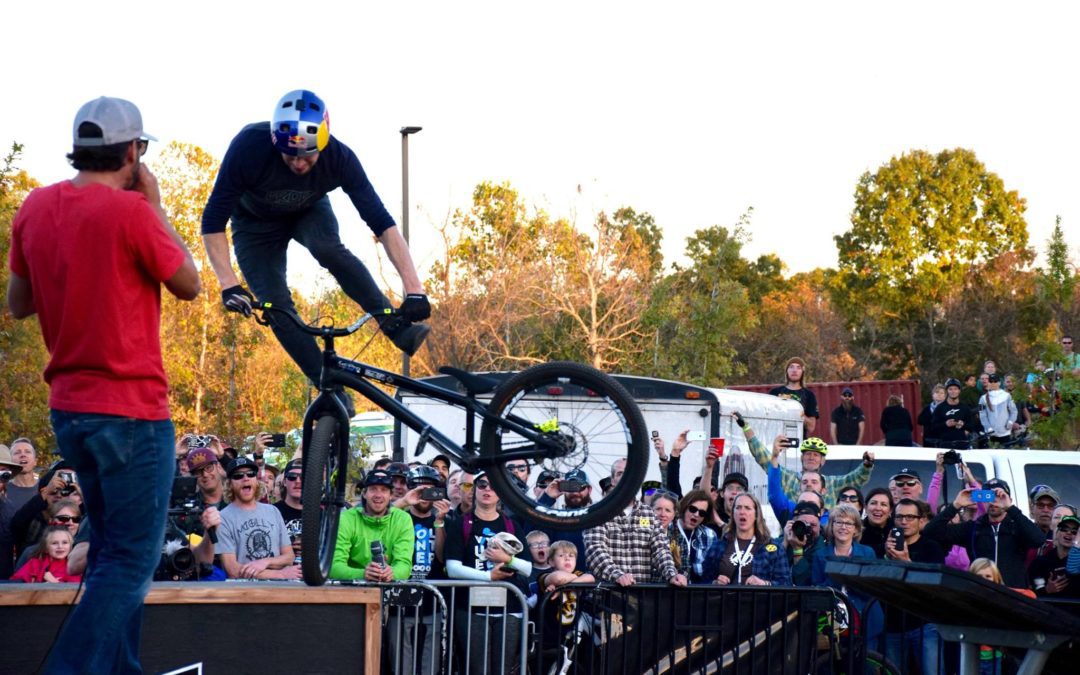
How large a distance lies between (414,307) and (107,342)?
1851mm

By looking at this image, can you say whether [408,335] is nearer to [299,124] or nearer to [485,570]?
[299,124]

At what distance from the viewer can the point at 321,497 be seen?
20.7 feet

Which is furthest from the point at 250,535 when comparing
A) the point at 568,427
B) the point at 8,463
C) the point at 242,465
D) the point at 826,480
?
the point at 826,480

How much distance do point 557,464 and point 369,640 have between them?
5.18ft

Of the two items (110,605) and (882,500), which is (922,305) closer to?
(882,500)

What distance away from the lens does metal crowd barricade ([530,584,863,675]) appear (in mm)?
9031

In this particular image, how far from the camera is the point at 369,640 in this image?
283 inches

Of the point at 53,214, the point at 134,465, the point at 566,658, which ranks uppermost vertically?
the point at 53,214

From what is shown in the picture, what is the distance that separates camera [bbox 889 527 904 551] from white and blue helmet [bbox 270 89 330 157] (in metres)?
6.07

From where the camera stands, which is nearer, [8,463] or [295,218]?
[295,218]

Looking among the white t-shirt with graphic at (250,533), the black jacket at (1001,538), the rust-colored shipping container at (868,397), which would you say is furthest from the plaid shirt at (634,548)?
the rust-colored shipping container at (868,397)

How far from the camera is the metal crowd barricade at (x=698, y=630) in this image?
29.6 ft

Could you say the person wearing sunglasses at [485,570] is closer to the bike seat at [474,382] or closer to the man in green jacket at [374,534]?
the man in green jacket at [374,534]

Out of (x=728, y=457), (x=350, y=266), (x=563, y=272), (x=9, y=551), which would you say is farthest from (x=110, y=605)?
(x=563, y=272)
